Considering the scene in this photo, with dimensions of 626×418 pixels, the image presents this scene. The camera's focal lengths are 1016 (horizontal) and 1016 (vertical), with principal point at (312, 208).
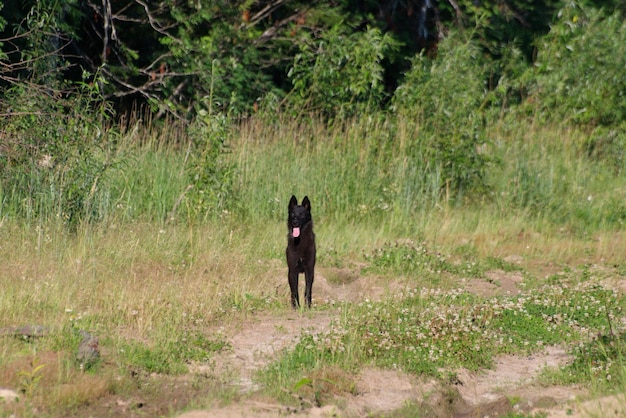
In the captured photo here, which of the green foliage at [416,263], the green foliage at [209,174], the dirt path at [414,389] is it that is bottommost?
the green foliage at [416,263]

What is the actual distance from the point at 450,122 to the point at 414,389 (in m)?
8.93

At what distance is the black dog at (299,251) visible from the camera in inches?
406

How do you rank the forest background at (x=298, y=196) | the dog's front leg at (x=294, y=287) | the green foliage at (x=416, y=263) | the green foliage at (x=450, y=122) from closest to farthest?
the forest background at (x=298, y=196), the dog's front leg at (x=294, y=287), the green foliage at (x=416, y=263), the green foliage at (x=450, y=122)

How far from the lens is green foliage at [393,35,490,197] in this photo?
15.9m

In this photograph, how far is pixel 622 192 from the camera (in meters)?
16.9

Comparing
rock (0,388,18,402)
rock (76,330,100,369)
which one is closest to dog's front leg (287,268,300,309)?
rock (76,330,100,369)

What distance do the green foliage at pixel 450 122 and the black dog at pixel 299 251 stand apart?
5.46 m

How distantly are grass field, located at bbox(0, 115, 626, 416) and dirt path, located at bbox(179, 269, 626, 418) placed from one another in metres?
0.09

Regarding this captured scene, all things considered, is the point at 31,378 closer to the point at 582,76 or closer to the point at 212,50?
the point at 212,50

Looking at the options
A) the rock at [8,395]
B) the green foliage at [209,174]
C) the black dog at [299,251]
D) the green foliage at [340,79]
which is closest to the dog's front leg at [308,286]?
the black dog at [299,251]

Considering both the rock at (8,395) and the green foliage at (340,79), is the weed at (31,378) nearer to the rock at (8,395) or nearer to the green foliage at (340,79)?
the rock at (8,395)

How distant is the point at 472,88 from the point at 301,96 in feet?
9.51

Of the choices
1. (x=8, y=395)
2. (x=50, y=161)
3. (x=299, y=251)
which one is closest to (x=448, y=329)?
(x=299, y=251)

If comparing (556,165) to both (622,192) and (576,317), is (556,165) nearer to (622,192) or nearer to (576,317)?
(622,192)
